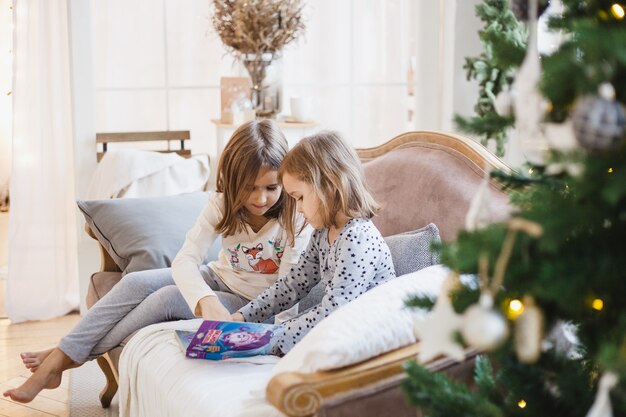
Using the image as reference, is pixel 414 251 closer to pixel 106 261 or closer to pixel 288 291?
pixel 288 291

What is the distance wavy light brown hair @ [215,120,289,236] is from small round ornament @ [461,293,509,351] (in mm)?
1326

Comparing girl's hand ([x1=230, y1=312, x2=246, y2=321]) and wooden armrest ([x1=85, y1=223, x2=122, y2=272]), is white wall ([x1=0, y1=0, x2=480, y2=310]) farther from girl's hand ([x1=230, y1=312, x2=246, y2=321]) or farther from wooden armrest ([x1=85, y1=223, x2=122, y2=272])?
girl's hand ([x1=230, y1=312, x2=246, y2=321])

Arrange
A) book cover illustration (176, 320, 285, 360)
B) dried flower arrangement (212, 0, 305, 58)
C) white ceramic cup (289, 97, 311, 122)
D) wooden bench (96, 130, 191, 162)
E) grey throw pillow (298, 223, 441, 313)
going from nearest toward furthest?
1. book cover illustration (176, 320, 285, 360)
2. grey throw pillow (298, 223, 441, 313)
3. dried flower arrangement (212, 0, 305, 58)
4. white ceramic cup (289, 97, 311, 122)
5. wooden bench (96, 130, 191, 162)

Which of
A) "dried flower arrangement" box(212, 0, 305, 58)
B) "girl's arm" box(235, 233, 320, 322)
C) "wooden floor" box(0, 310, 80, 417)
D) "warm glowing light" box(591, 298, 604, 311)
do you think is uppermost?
"dried flower arrangement" box(212, 0, 305, 58)

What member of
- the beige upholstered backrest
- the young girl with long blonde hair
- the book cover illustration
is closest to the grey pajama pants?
the young girl with long blonde hair

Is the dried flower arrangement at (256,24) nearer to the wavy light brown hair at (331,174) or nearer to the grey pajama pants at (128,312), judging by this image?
the grey pajama pants at (128,312)

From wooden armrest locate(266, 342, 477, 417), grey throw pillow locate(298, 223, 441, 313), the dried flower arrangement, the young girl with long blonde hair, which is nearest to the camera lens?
wooden armrest locate(266, 342, 477, 417)

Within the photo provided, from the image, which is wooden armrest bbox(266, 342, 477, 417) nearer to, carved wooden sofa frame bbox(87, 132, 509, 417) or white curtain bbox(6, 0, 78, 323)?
carved wooden sofa frame bbox(87, 132, 509, 417)

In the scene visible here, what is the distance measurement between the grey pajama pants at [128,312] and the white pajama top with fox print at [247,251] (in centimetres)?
6

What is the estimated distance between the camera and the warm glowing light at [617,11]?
85 cm

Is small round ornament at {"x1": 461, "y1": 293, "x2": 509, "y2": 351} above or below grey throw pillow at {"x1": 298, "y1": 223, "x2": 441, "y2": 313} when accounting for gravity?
above

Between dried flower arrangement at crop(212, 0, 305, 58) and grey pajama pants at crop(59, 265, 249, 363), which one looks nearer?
grey pajama pants at crop(59, 265, 249, 363)

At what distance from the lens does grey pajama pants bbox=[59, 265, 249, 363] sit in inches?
89.0

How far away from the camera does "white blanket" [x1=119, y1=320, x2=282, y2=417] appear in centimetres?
158
